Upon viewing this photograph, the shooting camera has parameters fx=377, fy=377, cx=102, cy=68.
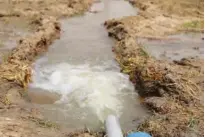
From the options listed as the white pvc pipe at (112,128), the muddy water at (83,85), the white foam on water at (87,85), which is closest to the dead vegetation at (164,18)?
the muddy water at (83,85)

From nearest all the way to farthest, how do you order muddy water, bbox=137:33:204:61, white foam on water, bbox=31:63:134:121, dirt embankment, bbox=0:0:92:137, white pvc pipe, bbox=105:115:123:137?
white pvc pipe, bbox=105:115:123:137 < dirt embankment, bbox=0:0:92:137 < white foam on water, bbox=31:63:134:121 < muddy water, bbox=137:33:204:61

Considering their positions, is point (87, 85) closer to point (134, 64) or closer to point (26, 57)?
point (134, 64)

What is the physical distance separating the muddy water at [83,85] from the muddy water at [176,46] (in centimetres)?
126

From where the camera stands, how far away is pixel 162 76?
855 cm

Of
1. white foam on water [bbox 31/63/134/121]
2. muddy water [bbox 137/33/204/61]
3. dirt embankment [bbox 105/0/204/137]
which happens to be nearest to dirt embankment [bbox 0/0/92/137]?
white foam on water [bbox 31/63/134/121]

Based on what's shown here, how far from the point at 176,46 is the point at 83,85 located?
13.8ft

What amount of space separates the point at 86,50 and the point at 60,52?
788 mm

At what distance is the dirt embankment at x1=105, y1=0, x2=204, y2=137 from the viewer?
690 centimetres

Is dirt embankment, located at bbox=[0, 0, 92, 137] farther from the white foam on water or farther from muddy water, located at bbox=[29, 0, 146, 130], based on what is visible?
the white foam on water

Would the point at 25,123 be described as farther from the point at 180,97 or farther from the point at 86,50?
the point at 86,50

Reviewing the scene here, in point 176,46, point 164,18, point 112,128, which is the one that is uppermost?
point 112,128

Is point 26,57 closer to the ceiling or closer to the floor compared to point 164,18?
closer to the ceiling

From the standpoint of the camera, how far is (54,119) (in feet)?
23.9

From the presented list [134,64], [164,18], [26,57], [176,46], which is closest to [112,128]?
[134,64]
